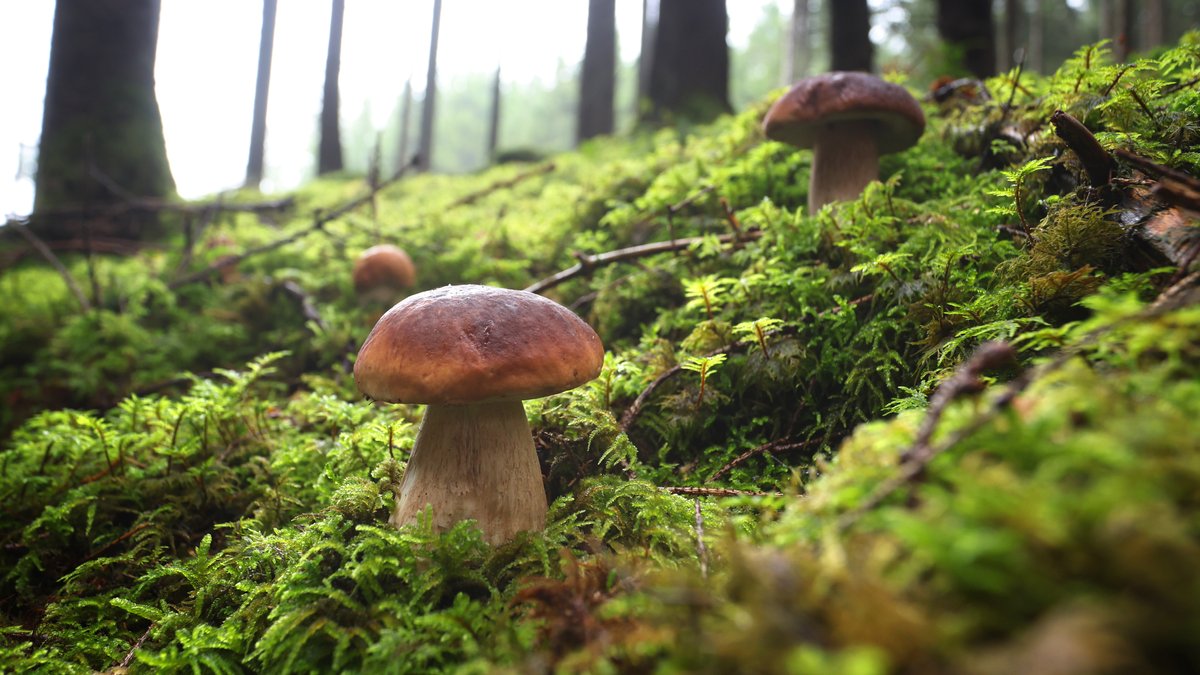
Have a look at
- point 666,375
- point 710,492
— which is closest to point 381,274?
point 666,375

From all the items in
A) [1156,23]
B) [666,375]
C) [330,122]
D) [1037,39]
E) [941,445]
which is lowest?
[666,375]

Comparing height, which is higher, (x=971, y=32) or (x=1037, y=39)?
(x=1037, y=39)

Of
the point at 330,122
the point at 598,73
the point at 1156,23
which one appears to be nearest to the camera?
the point at 598,73

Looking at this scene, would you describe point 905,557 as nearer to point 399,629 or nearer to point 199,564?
point 399,629

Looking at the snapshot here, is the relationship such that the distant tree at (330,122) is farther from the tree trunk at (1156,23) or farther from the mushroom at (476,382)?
the tree trunk at (1156,23)

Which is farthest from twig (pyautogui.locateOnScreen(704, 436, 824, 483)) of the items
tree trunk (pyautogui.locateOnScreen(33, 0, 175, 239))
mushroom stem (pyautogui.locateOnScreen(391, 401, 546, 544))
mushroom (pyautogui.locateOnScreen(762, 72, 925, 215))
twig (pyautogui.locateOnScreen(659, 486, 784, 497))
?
tree trunk (pyautogui.locateOnScreen(33, 0, 175, 239))

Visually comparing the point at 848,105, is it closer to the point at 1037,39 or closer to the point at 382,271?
the point at 382,271

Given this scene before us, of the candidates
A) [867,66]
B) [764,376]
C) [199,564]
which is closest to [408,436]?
[199,564]

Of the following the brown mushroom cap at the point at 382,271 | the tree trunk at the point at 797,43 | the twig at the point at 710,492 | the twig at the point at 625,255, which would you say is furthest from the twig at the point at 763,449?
the tree trunk at the point at 797,43
